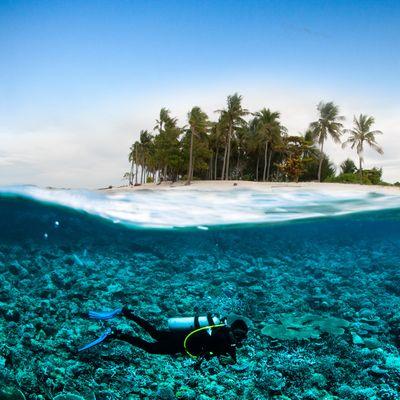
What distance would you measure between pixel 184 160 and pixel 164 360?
119 feet

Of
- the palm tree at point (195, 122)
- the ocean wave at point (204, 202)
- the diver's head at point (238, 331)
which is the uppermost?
the palm tree at point (195, 122)

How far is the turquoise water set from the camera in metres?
8.75

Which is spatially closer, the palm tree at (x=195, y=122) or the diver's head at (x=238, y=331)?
the diver's head at (x=238, y=331)

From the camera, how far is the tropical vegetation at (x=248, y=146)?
44406 millimetres

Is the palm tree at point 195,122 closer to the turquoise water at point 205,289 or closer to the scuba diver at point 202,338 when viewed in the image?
the turquoise water at point 205,289

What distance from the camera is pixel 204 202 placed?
46.8 ft

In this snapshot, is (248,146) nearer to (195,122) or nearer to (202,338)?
(195,122)

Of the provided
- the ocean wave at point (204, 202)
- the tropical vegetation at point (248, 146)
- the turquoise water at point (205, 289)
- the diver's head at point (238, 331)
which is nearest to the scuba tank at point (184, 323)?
the diver's head at point (238, 331)

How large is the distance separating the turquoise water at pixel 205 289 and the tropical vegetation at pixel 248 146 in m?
20.7

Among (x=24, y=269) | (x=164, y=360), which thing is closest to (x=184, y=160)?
(x=24, y=269)

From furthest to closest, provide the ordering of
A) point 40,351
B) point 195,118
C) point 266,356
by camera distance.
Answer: point 195,118 → point 266,356 → point 40,351

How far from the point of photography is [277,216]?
52.7 feet

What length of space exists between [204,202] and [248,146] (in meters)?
38.1

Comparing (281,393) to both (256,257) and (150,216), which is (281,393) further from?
(256,257)
